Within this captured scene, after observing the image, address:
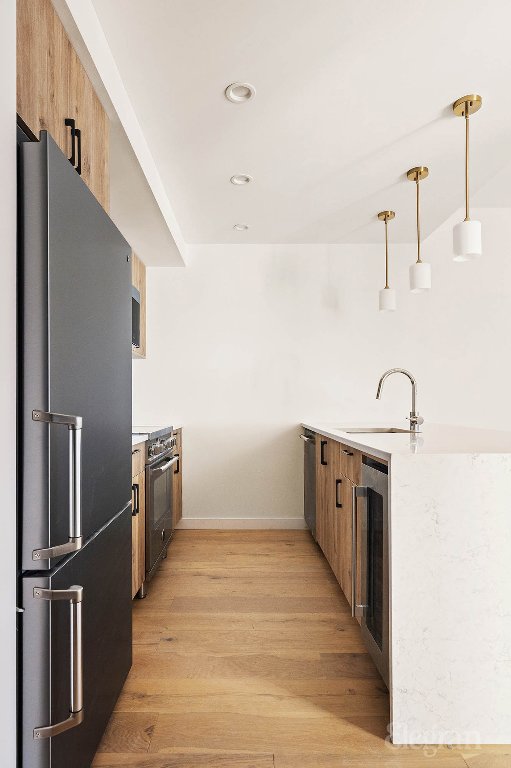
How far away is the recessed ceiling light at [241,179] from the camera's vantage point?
2.91m

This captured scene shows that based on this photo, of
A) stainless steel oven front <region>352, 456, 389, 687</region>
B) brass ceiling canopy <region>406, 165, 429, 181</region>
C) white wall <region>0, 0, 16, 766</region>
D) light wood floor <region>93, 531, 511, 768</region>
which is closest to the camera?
white wall <region>0, 0, 16, 766</region>

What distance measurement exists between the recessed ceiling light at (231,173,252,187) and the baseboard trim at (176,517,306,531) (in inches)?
104

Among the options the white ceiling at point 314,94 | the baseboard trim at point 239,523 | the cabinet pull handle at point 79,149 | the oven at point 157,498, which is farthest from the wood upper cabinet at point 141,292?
the cabinet pull handle at point 79,149

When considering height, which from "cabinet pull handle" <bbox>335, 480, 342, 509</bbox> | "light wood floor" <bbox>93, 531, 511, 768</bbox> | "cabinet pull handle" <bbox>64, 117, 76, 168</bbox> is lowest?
"light wood floor" <bbox>93, 531, 511, 768</bbox>

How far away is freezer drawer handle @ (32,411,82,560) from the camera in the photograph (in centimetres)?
98

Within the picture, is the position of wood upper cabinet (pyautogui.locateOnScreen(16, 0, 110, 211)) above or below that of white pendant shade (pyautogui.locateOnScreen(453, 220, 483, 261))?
above

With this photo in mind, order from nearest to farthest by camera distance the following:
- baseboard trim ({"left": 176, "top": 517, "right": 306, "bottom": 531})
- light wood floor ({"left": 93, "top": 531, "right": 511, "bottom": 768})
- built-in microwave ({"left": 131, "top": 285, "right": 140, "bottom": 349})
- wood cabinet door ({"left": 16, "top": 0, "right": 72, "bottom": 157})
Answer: wood cabinet door ({"left": 16, "top": 0, "right": 72, "bottom": 157}) < light wood floor ({"left": 93, "top": 531, "right": 511, "bottom": 768}) < built-in microwave ({"left": 131, "top": 285, "right": 140, "bottom": 349}) < baseboard trim ({"left": 176, "top": 517, "right": 306, "bottom": 531})

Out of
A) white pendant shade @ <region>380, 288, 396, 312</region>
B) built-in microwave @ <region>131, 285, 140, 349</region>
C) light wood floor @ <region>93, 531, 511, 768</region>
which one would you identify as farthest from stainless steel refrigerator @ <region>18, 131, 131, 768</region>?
white pendant shade @ <region>380, 288, 396, 312</region>

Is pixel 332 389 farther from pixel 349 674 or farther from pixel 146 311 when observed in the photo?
pixel 349 674

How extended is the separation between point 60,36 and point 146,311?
9.02 ft

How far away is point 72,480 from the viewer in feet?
3.35

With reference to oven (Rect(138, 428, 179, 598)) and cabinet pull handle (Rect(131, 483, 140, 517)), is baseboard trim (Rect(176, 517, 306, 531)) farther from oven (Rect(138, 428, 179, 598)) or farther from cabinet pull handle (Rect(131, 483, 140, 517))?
cabinet pull handle (Rect(131, 483, 140, 517))

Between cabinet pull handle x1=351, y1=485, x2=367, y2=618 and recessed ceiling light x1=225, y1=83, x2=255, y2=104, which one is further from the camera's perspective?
recessed ceiling light x1=225, y1=83, x2=255, y2=104

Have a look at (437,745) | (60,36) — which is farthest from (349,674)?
(60,36)
